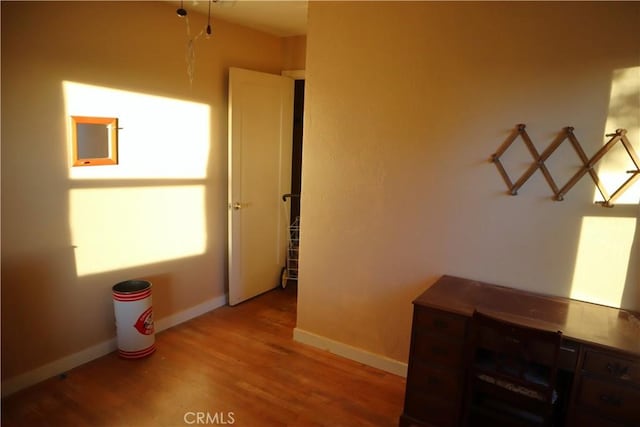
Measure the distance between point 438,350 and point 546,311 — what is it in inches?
21.9

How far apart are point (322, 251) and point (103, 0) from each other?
2.19 metres

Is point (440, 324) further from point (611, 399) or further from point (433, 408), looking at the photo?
point (611, 399)

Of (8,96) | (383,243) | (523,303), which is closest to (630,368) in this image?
(523,303)

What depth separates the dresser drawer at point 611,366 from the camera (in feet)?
5.28

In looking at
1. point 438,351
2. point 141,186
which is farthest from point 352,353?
point 141,186

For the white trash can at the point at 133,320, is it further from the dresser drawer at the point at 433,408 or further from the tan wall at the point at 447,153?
the dresser drawer at the point at 433,408

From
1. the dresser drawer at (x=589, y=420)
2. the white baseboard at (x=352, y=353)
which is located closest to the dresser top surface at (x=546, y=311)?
the dresser drawer at (x=589, y=420)

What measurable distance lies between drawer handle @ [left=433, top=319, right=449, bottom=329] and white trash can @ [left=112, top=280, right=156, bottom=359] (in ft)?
6.44

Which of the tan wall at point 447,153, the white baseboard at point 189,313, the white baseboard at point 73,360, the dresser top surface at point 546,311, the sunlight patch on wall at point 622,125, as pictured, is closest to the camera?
the dresser top surface at point 546,311

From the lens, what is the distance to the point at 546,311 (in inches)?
77.3

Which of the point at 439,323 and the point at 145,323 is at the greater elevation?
the point at 439,323

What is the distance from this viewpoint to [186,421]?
2.21 m

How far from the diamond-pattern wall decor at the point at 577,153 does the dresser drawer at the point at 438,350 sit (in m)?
0.90

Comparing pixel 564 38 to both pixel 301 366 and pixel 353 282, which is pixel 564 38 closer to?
pixel 353 282
